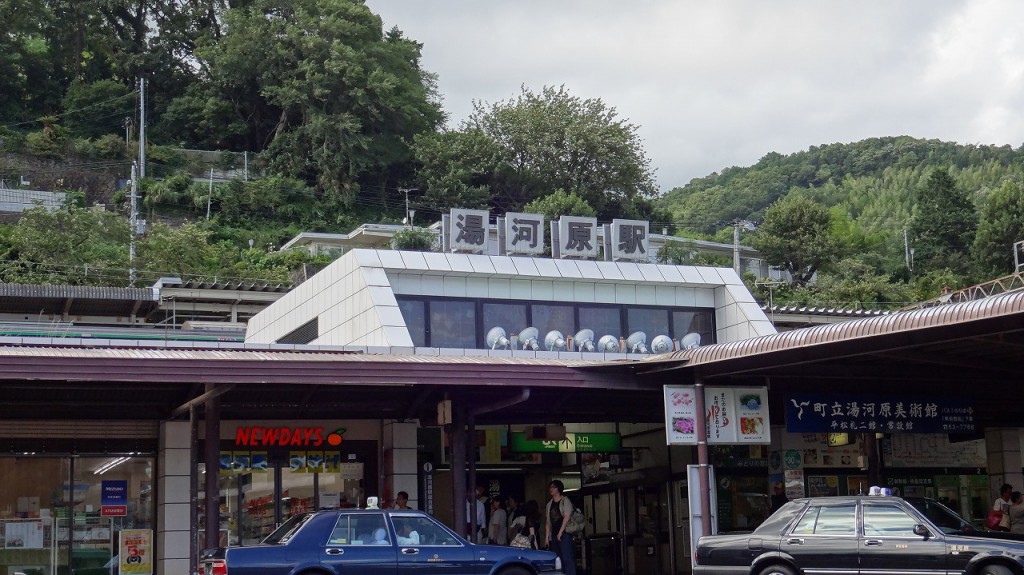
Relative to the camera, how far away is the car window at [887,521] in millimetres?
14516

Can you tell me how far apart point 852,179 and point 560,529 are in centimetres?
10343

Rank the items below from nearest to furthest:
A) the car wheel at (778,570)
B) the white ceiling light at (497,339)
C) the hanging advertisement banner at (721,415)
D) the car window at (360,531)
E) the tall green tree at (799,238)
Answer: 1. the car window at (360,531)
2. the car wheel at (778,570)
3. the hanging advertisement banner at (721,415)
4. the white ceiling light at (497,339)
5. the tall green tree at (799,238)

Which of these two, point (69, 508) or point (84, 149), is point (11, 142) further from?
point (69, 508)

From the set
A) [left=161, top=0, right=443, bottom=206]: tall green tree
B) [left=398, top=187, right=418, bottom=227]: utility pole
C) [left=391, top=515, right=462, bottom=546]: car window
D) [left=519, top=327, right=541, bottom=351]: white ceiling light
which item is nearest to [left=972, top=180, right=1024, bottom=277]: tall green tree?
[left=398, top=187, right=418, bottom=227]: utility pole

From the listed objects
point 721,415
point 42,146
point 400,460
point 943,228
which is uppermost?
point 42,146

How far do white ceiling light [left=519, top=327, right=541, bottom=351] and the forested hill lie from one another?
67408mm

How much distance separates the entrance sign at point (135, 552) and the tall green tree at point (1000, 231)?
56167mm

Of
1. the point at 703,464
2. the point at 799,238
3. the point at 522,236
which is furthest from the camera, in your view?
the point at 799,238

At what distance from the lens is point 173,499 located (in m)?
19.9

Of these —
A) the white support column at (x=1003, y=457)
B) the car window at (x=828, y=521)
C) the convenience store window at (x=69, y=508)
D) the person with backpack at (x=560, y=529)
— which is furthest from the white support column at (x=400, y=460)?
the white support column at (x=1003, y=457)

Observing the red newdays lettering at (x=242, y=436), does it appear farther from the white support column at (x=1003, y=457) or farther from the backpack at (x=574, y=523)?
the white support column at (x=1003, y=457)

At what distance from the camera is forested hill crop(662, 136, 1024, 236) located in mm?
101750

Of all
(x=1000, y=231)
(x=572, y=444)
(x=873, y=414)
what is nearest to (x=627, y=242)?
(x=572, y=444)

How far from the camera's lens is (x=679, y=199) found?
109125mm
